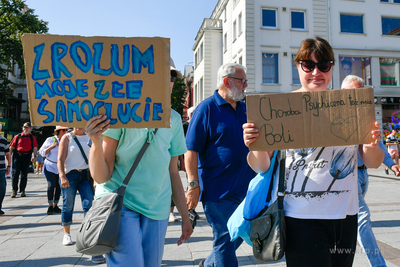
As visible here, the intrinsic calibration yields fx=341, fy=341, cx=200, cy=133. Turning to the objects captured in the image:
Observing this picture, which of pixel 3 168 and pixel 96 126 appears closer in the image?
pixel 96 126

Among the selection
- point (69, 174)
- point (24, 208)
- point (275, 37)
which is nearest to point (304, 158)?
point (69, 174)

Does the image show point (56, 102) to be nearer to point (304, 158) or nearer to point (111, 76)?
point (111, 76)

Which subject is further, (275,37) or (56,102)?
(275,37)

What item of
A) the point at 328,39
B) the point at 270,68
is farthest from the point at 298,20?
the point at 270,68

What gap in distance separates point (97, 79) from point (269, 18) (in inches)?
963

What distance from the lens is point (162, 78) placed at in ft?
6.69

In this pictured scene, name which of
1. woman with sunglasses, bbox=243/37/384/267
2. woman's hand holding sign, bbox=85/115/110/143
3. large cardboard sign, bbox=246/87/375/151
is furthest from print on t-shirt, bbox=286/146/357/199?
woman's hand holding sign, bbox=85/115/110/143

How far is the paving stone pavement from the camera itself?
4070 mm

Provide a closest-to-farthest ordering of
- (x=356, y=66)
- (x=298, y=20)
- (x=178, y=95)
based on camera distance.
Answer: (x=298, y=20)
(x=356, y=66)
(x=178, y=95)

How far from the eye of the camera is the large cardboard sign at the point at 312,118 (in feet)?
6.09

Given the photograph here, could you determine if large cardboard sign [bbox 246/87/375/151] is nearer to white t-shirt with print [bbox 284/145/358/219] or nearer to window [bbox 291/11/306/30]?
white t-shirt with print [bbox 284/145/358/219]

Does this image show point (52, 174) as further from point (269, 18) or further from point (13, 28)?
point (269, 18)

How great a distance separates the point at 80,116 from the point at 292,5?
83.2 ft

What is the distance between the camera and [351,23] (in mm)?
25047
